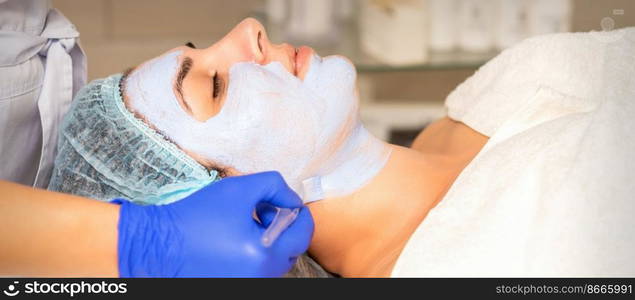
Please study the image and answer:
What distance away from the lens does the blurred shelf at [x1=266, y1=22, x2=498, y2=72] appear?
2.11m

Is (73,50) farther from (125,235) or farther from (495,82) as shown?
(495,82)

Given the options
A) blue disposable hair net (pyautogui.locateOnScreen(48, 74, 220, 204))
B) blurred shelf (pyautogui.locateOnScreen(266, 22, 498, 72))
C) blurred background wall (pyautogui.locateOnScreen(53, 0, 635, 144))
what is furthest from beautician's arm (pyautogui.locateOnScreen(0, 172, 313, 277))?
blurred background wall (pyautogui.locateOnScreen(53, 0, 635, 144))

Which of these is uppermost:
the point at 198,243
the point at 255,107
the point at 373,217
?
the point at 255,107

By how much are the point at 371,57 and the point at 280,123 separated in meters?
1.02

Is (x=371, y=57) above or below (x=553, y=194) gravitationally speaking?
below

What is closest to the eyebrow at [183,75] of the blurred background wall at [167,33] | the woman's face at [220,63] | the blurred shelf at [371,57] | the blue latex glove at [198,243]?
the woman's face at [220,63]

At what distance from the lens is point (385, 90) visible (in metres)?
2.54

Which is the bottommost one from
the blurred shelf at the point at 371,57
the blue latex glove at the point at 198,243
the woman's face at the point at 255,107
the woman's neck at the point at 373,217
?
the woman's neck at the point at 373,217

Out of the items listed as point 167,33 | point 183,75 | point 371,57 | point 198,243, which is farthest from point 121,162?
point 167,33

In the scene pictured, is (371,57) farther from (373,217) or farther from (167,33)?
(373,217)

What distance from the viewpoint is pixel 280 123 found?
4.01 feet

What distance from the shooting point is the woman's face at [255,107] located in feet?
3.98

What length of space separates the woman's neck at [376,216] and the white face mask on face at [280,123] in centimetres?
3

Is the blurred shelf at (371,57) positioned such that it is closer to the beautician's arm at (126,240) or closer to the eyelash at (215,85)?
the eyelash at (215,85)
